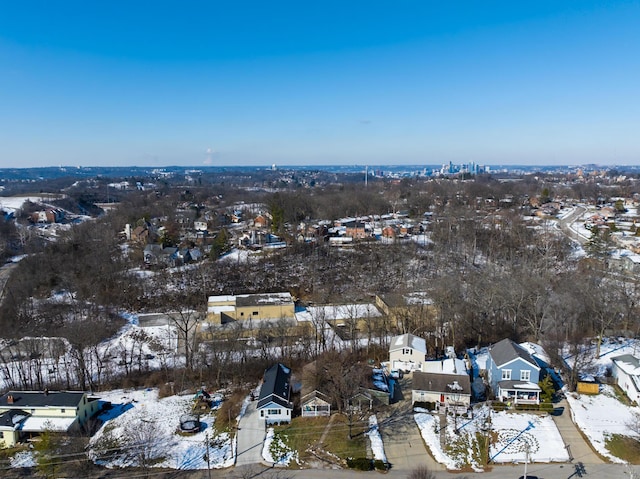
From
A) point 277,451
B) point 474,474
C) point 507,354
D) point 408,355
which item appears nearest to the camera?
point 474,474

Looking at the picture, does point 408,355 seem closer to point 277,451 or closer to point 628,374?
point 277,451

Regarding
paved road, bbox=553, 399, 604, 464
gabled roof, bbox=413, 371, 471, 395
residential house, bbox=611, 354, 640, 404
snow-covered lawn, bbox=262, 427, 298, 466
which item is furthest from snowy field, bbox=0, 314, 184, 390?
residential house, bbox=611, 354, 640, 404

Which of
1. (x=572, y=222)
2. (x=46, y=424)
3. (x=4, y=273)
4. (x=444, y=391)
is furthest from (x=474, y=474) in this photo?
(x=572, y=222)

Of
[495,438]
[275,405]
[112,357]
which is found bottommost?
[112,357]

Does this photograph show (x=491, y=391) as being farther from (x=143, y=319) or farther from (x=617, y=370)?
(x=143, y=319)

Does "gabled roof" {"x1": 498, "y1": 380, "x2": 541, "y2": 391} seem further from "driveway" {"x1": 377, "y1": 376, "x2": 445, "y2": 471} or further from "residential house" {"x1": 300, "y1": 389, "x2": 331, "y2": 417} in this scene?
"residential house" {"x1": 300, "y1": 389, "x2": 331, "y2": 417}

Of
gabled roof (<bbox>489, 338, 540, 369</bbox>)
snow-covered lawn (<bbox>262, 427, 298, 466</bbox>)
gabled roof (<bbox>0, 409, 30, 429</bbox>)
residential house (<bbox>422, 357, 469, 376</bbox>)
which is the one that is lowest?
snow-covered lawn (<bbox>262, 427, 298, 466</bbox>)
